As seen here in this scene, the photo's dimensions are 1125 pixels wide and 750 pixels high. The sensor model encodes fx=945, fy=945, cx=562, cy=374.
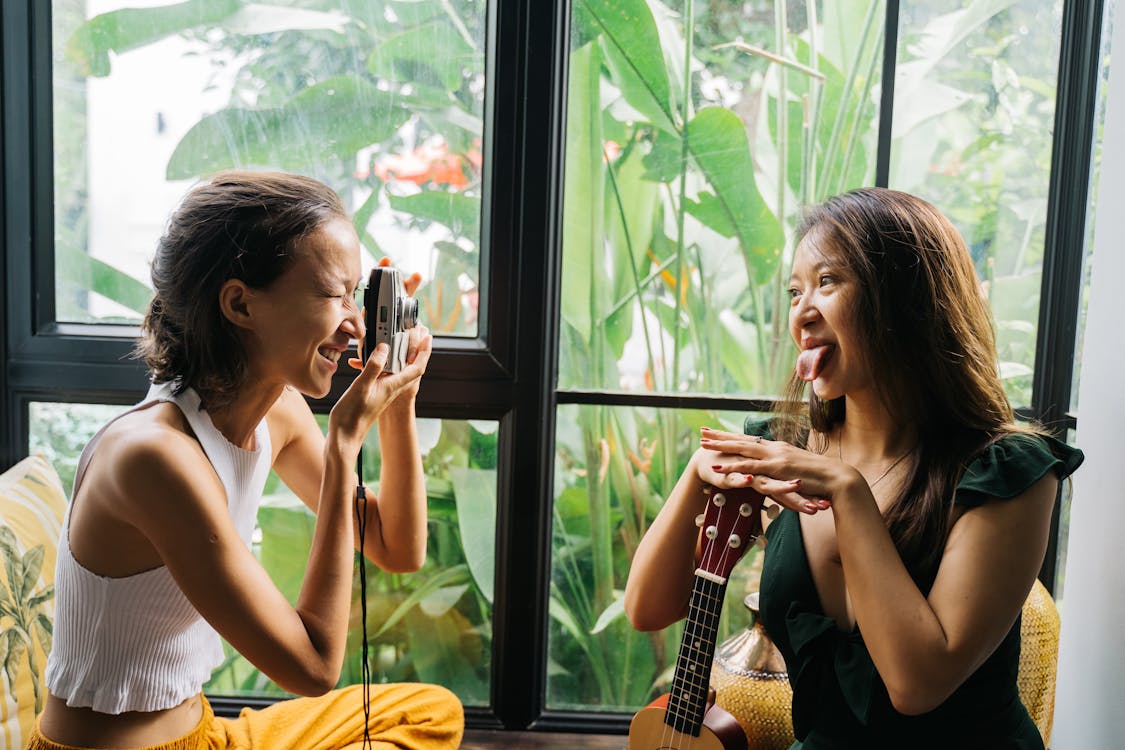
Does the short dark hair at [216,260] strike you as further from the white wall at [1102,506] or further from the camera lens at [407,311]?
the white wall at [1102,506]

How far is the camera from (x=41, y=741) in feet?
4.26

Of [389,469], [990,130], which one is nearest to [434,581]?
[389,469]

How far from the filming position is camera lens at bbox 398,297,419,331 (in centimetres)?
144

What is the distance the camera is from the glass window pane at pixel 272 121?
6.58ft

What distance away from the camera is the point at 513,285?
6.62 ft

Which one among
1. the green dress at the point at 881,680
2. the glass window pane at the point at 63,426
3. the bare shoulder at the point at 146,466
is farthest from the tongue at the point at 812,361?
the glass window pane at the point at 63,426

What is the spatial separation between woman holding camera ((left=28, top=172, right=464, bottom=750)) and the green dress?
0.63 meters

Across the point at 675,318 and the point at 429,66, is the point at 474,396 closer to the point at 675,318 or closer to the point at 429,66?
the point at 675,318

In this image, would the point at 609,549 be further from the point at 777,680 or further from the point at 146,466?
the point at 146,466

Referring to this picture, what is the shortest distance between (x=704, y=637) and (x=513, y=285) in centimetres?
92

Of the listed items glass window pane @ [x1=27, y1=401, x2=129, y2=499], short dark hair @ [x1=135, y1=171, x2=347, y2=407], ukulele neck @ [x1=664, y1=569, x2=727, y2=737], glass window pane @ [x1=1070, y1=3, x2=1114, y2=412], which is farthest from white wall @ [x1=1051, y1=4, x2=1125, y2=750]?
glass window pane @ [x1=27, y1=401, x2=129, y2=499]

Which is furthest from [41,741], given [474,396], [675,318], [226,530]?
[675,318]

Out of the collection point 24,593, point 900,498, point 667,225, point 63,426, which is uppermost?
point 667,225

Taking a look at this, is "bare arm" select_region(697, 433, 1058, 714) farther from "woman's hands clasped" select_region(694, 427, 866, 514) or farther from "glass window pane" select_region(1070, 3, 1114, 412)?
"glass window pane" select_region(1070, 3, 1114, 412)
